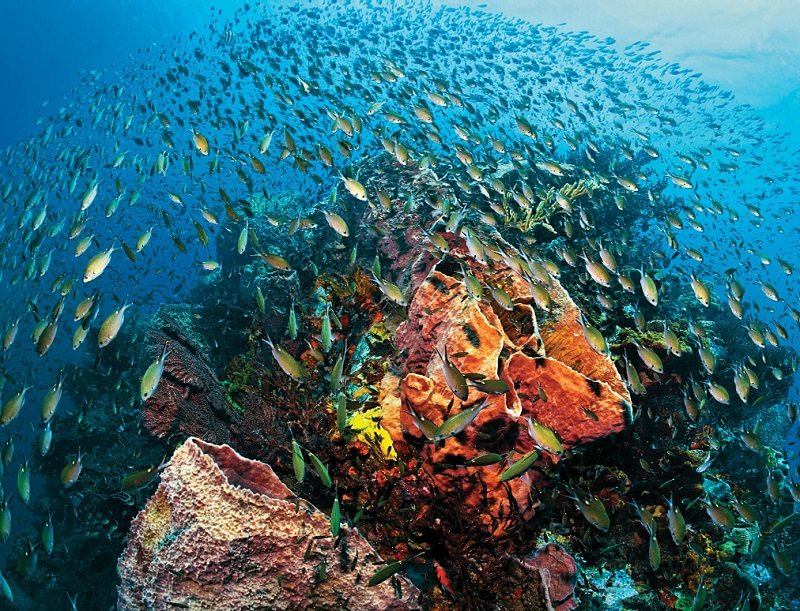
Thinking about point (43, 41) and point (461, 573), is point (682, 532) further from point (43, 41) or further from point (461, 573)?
point (43, 41)

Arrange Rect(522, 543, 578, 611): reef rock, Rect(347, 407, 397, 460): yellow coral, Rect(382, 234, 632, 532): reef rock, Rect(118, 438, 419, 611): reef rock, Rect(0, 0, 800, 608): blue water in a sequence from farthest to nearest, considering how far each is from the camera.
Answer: Rect(0, 0, 800, 608): blue water, Rect(347, 407, 397, 460): yellow coral, Rect(382, 234, 632, 532): reef rock, Rect(522, 543, 578, 611): reef rock, Rect(118, 438, 419, 611): reef rock

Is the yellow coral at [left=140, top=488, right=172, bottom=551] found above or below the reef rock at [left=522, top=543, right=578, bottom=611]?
above

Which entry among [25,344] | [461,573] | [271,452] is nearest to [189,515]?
[271,452]

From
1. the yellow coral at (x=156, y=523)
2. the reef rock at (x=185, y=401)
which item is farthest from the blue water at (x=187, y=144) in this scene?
the yellow coral at (x=156, y=523)

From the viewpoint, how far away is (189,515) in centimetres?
286

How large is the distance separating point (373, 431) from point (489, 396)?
1.32 metres

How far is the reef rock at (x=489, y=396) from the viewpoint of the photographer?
11.4 ft

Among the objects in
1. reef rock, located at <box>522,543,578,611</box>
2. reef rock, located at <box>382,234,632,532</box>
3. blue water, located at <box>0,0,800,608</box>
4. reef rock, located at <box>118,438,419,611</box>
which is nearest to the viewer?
reef rock, located at <box>118,438,419,611</box>

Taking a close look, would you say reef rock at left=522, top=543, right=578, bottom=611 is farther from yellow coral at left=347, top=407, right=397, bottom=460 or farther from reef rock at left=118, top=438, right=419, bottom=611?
yellow coral at left=347, top=407, right=397, bottom=460

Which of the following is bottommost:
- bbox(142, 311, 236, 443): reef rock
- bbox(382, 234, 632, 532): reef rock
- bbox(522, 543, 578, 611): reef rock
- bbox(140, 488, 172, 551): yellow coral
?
bbox(522, 543, 578, 611): reef rock

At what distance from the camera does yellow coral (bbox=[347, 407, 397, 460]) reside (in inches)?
156

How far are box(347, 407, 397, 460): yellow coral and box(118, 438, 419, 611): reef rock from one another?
99cm

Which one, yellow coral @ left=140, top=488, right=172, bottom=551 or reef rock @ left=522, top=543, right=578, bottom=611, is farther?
reef rock @ left=522, top=543, right=578, bottom=611

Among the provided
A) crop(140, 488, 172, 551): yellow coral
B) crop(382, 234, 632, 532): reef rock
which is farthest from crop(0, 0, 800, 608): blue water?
crop(382, 234, 632, 532): reef rock
